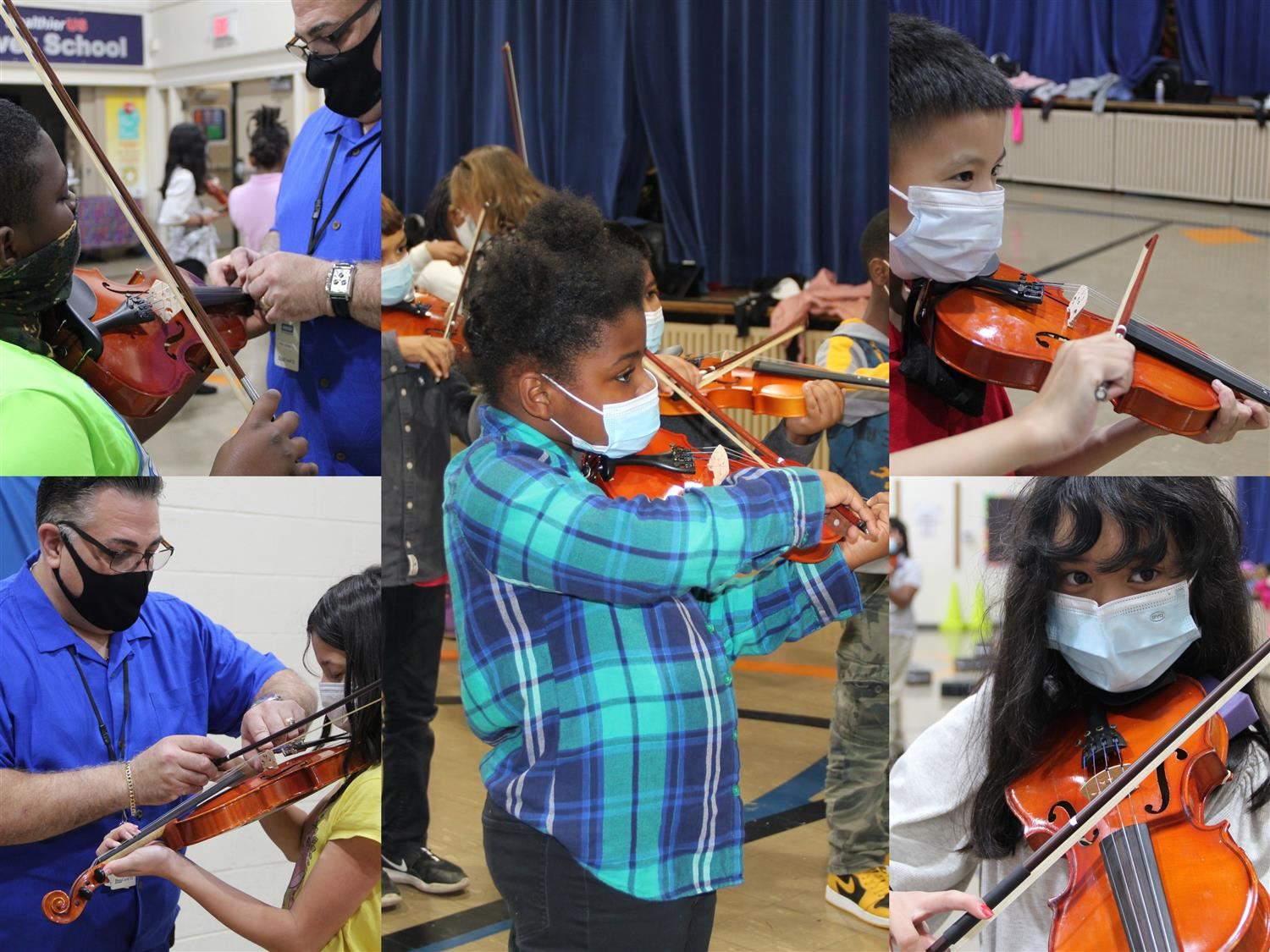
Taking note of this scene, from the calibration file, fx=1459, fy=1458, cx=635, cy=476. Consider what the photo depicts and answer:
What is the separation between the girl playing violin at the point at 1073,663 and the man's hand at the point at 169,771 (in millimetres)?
1111

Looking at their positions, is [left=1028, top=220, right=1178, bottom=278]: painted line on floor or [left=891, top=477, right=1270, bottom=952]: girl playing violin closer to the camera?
[left=1028, top=220, right=1178, bottom=278]: painted line on floor

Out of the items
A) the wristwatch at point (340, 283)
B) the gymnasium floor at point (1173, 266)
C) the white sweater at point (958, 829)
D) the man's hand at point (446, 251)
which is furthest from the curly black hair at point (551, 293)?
the white sweater at point (958, 829)

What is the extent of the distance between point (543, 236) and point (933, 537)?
2.58 ft

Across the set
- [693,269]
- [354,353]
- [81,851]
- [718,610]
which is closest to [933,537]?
[718,610]

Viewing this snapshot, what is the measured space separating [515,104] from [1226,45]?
1.03m

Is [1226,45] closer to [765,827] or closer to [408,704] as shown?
[765,827]

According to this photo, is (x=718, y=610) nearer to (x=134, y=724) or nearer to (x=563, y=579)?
(x=563, y=579)

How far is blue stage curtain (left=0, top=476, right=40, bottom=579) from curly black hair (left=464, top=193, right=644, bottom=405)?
0.76 m

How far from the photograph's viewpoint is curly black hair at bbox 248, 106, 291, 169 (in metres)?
2.22

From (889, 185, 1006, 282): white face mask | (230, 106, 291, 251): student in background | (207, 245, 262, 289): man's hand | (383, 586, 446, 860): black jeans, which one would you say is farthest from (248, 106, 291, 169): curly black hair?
(889, 185, 1006, 282): white face mask

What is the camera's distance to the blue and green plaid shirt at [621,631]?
2020 millimetres

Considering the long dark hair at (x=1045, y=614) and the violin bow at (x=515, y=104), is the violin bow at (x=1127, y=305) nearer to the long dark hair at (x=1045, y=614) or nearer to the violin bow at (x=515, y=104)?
the long dark hair at (x=1045, y=614)

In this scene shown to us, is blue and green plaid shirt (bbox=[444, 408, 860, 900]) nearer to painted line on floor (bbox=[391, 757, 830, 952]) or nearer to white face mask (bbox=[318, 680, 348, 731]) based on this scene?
painted line on floor (bbox=[391, 757, 830, 952])

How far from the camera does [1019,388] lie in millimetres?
1969
